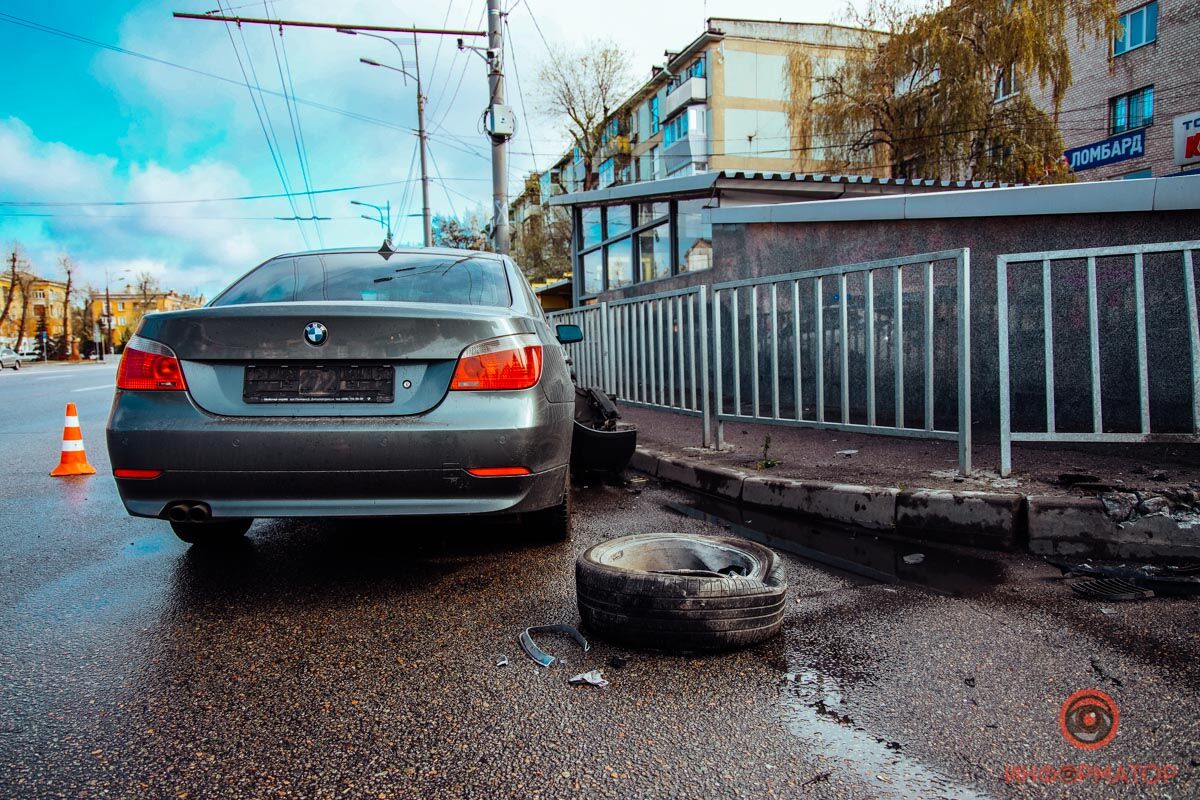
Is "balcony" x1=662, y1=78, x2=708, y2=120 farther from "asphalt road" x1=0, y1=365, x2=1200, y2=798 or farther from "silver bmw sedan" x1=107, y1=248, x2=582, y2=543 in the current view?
"silver bmw sedan" x1=107, y1=248, x2=582, y2=543

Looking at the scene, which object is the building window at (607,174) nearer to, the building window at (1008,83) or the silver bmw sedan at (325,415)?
the building window at (1008,83)

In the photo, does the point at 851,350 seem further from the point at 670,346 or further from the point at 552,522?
the point at 552,522

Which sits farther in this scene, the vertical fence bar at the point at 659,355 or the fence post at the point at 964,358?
the vertical fence bar at the point at 659,355

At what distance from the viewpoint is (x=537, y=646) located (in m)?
2.56

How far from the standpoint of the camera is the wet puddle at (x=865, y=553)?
3.26 meters

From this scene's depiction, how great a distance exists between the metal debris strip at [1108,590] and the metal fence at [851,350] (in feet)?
3.94

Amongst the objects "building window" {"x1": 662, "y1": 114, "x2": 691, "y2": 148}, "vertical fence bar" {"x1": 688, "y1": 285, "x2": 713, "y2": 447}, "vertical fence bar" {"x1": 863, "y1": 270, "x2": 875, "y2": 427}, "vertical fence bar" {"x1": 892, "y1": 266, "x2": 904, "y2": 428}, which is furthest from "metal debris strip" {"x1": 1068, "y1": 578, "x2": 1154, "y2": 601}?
"building window" {"x1": 662, "y1": 114, "x2": 691, "y2": 148}

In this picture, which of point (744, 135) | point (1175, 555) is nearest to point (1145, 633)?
point (1175, 555)

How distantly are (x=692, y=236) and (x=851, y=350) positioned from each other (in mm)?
6680

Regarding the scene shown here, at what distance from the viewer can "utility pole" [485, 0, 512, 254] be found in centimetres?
1538

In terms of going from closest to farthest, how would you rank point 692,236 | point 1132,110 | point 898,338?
point 898,338 → point 692,236 → point 1132,110

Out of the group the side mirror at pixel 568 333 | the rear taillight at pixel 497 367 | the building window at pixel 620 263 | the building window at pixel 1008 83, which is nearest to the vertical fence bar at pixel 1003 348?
the side mirror at pixel 568 333

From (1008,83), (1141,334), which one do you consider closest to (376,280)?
(1141,334)

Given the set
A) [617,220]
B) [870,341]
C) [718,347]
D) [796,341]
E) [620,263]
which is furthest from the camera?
[617,220]
